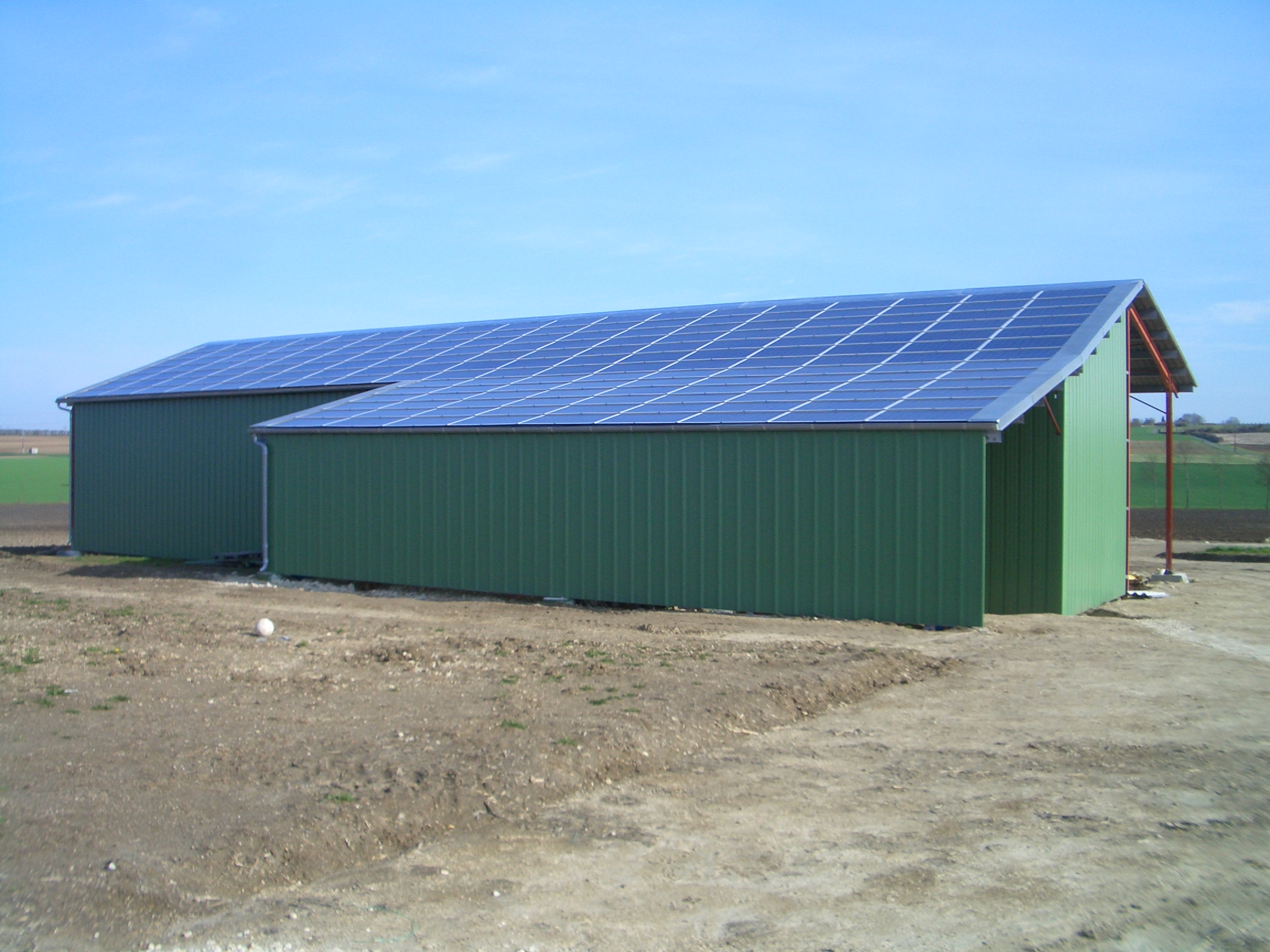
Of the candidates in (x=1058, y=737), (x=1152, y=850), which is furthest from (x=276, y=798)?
(x=1058, y=737)

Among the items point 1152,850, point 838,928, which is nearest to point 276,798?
point 838,928

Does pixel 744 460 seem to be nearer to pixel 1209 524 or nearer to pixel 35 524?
pixel 1209 524

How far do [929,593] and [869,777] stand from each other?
646 centimetres

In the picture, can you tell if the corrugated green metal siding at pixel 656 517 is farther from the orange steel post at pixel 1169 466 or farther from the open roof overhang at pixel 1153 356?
the orange steel post at pixel 1169 466

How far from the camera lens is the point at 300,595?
54.3ft

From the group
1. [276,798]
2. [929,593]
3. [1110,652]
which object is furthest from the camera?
[929,593]

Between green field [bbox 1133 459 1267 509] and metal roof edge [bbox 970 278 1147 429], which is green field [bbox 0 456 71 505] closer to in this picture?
metal roof edge [bbox 970 278 1147 429]

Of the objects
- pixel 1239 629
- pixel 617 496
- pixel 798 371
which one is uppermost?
pixel 798 371

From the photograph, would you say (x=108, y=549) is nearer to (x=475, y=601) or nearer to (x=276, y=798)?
(x=475, y=601)

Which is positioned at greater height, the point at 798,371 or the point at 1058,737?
the point at 798,371

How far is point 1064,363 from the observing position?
13984 millimetres

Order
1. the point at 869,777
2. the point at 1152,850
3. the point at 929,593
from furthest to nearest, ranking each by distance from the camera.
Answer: the point at 929,593, the point at 869,777, the point at 1152,850

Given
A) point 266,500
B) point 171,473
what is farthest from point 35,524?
point 266,500

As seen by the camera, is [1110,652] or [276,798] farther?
[1110,652]
